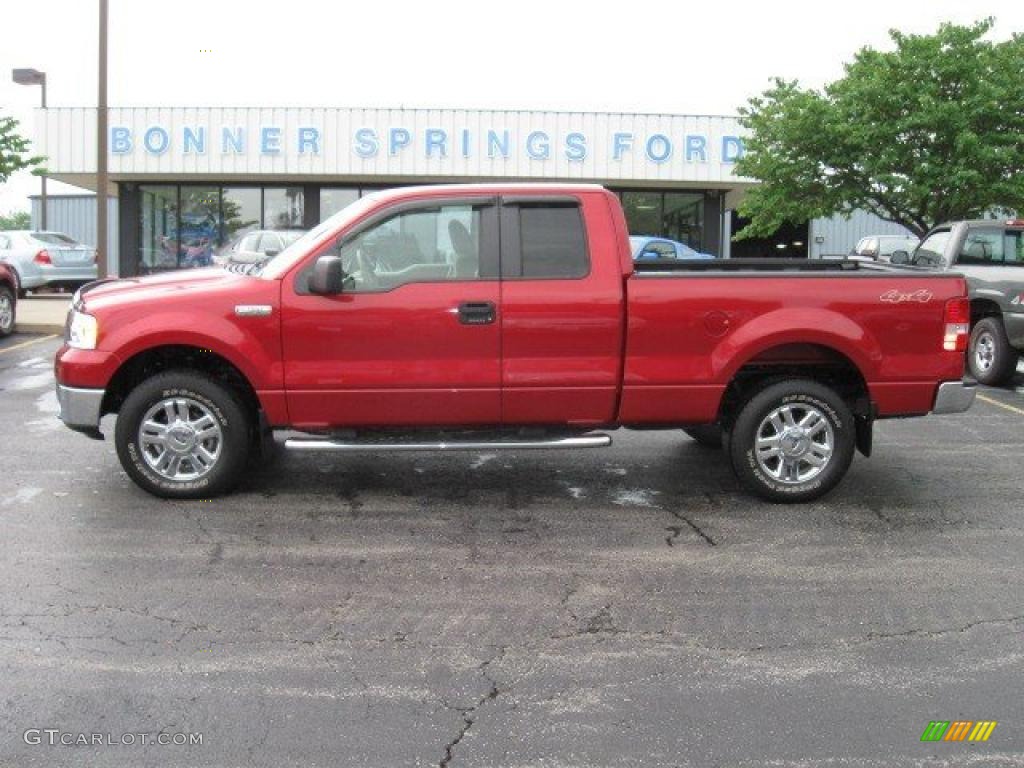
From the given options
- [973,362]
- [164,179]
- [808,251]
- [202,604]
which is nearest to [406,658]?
[202,604]

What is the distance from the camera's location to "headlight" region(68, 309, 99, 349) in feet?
22.8

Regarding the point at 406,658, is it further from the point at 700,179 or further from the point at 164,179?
the point at 164,179

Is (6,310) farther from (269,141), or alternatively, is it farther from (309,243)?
(269,141)

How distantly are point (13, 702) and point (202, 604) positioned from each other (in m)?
1.16

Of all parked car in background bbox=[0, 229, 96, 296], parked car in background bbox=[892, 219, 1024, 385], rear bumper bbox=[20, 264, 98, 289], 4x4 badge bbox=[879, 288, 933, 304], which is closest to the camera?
4x4 badge bbox=[879, 288, 933, 304]

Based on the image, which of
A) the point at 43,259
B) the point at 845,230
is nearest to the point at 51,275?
the point at 43,259

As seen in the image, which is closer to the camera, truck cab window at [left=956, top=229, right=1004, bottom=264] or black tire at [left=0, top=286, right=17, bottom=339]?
truck cab window at [left=956, top=229, right=1004, bottom=264]

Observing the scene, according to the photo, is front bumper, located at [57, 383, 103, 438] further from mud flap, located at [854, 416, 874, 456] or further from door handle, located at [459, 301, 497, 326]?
mud flap, located at [854, 416, 874, 456]

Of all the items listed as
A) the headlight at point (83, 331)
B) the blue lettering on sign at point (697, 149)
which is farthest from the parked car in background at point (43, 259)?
the headlight at point (83, 331)

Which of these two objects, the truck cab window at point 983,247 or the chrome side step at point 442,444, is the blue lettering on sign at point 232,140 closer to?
the truck cab window at point 983,247

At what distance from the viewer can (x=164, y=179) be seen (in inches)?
1196

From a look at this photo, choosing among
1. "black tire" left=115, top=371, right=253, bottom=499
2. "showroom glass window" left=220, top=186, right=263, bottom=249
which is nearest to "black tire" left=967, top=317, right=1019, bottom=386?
"black tire" left=115, top=371, right=253, bottom=499

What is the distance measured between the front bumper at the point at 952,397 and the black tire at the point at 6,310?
13331 millimetres

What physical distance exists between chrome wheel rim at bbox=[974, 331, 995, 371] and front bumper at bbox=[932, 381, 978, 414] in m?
6.08
